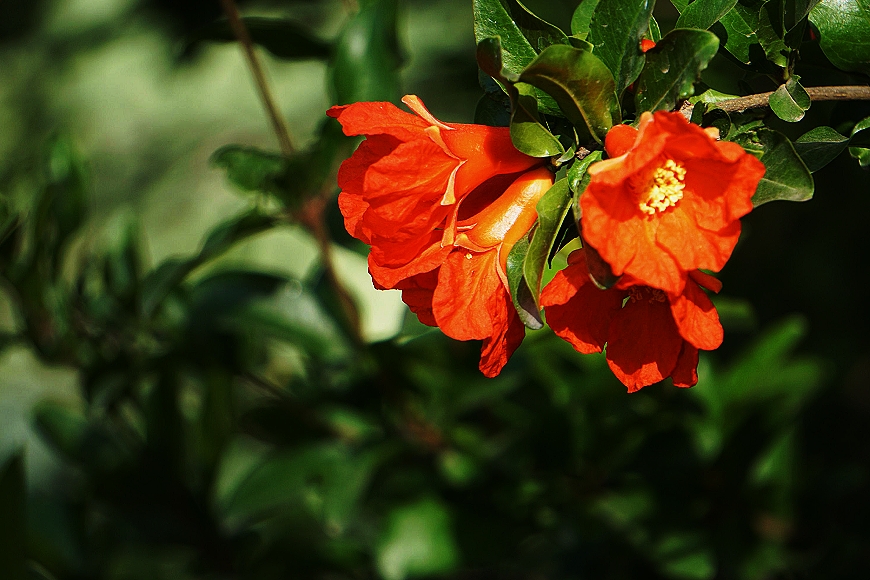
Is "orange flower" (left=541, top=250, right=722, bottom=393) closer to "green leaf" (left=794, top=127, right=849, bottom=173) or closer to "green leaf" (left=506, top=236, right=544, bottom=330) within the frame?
"green leaf" (left=506, top=236, right=544, bottom=330)

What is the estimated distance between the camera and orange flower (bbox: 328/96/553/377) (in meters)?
0.58

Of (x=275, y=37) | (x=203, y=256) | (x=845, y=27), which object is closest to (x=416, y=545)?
(x=203, y=256)

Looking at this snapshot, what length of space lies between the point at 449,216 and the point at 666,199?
159mm

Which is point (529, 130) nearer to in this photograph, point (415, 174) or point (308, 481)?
point (415, 174)

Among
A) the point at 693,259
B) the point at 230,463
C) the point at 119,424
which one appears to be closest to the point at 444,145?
the point at 693,259

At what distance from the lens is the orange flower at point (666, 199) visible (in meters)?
0.52

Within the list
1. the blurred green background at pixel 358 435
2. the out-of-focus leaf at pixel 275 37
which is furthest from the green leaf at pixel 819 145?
the out-of-focus leaf at pixel 275 37

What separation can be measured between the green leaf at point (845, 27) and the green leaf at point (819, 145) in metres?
0.07

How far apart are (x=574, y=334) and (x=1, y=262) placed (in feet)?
2.68

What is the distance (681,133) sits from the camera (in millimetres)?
517

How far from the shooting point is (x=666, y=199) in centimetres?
57

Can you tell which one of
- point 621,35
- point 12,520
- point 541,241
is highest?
point 621,35

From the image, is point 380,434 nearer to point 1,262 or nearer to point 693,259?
point 1,262

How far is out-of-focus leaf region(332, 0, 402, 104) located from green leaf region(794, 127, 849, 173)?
1.84 ft
